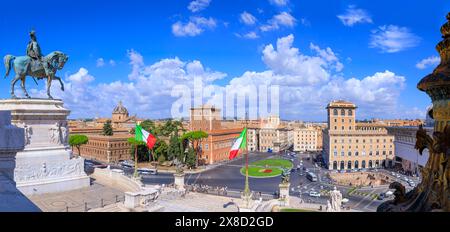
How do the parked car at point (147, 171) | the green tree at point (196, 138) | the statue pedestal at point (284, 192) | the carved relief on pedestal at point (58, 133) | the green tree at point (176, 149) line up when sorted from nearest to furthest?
the carved relief on pedestal at point (58, 133)
the statue pedestal at point (284, 192)
the parked car at point (147, 171)
the green tree at point (176, 149)
the green tree at point (196, 138)

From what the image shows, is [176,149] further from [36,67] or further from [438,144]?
[438,144]

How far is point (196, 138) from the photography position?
54.4 meters

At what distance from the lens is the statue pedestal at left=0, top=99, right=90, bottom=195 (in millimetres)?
14559

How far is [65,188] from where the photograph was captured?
15484 mm

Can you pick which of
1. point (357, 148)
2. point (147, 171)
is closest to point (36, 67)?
point (147, 171)

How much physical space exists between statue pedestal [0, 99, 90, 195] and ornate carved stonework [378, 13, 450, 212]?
1511 centimetres

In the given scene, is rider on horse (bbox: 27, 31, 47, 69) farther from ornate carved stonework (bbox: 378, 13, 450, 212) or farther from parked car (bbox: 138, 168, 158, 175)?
parked car (bbox: 138, 168, 158, 175)

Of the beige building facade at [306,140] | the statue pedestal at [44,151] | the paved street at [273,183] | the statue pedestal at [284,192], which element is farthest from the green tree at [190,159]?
the beige building facade at [306,140]

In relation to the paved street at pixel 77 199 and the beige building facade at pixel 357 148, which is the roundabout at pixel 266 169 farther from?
the paved street at pixel 77 199

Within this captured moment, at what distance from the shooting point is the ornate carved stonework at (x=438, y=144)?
110 inches

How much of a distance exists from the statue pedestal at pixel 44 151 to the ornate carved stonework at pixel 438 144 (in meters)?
15.1

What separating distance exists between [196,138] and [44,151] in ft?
129
